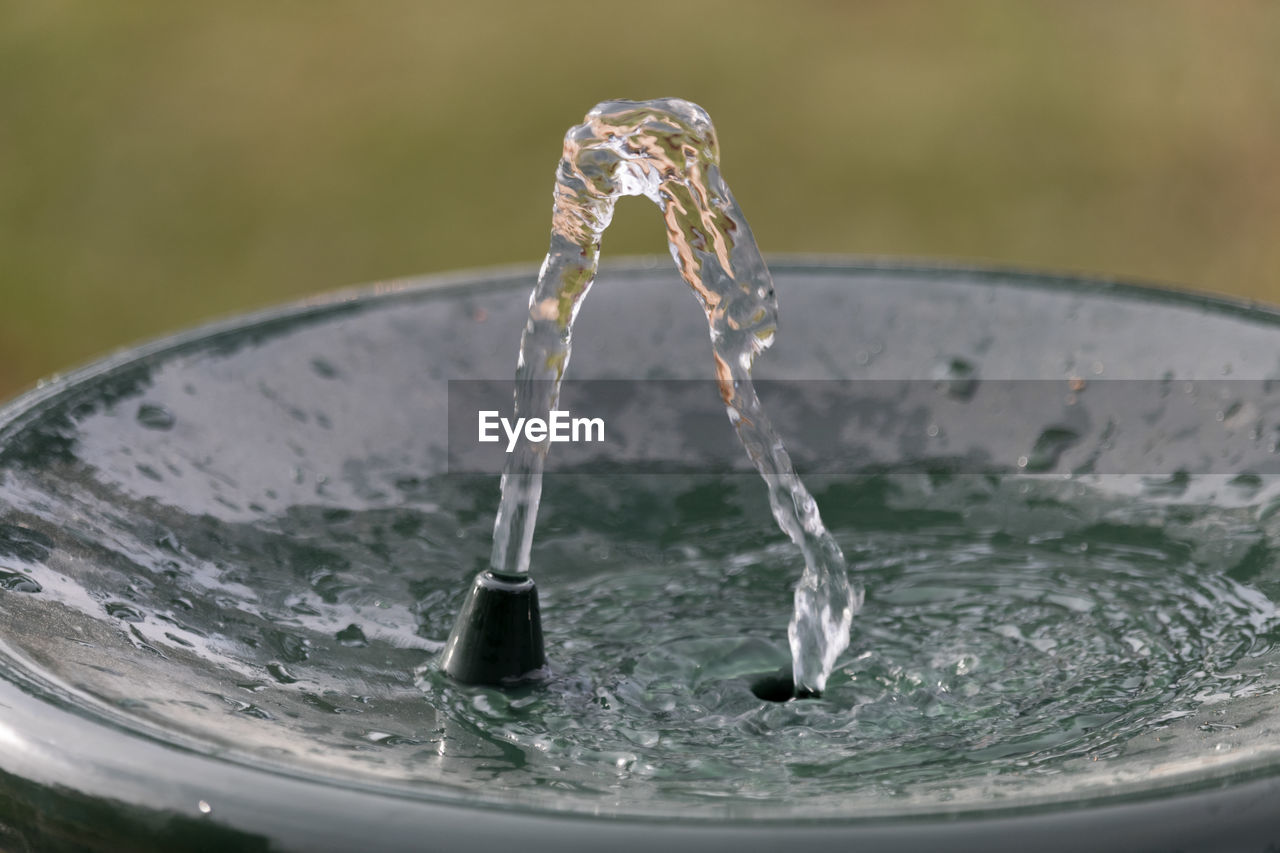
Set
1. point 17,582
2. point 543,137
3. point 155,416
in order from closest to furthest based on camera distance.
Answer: point 17,582
point 155,416
point 543,137

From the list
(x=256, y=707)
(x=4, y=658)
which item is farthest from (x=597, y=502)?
(x=4, y=658)

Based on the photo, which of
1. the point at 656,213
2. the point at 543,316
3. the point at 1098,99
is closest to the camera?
the point at 543,316

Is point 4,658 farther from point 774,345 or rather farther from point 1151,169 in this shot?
point 1151,169

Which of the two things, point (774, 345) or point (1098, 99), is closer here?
point (774, 345)

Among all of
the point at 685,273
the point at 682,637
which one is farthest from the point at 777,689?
the point at 685,273

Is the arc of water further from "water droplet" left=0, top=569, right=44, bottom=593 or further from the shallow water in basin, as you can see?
"water droplet" left=0, top=569, right=44, bottom=593

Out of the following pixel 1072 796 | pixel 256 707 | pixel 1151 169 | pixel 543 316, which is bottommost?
pixel 1072 796

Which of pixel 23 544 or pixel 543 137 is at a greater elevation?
pixel 543 137

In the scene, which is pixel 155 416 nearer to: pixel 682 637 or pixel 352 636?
pixel 352 636
